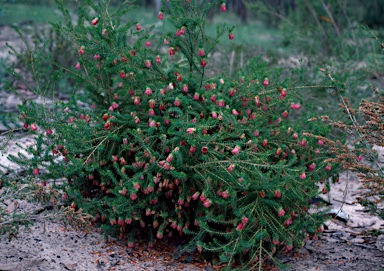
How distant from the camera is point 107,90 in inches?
124

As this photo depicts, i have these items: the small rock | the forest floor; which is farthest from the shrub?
the small rock

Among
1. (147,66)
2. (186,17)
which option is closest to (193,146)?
(147,66)

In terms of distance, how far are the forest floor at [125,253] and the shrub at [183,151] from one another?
0.12 m

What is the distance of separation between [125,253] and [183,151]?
74 centimetres

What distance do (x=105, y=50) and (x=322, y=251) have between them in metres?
1.85

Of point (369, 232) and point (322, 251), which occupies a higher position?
point (369, 232)

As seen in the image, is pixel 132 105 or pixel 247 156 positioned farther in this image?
pixel 132 105

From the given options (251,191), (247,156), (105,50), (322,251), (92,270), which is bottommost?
(322,251)

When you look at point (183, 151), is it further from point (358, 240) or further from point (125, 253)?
point (358, 240)

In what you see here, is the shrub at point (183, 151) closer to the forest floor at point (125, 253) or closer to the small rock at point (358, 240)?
the forest floor at point (125, 253)

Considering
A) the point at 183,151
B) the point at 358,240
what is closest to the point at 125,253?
the point at 183,151

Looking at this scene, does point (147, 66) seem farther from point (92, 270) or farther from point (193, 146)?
point (92, 270)

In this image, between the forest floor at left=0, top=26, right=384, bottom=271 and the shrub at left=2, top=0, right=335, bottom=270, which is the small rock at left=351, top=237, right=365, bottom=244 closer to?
the forest floor at left=0, top=26, right=384, bottom=271

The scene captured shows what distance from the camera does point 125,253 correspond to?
9.85 ft
